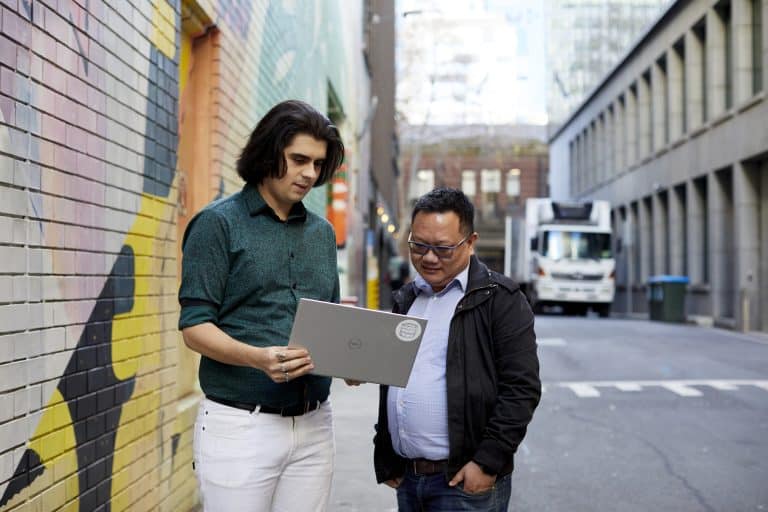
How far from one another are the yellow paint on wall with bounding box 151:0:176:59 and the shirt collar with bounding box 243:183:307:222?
2.20 meters

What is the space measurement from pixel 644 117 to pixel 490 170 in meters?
35.7

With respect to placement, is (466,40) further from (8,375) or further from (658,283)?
(8,375)

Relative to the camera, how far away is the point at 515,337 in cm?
300

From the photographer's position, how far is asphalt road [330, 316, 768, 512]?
6352mm

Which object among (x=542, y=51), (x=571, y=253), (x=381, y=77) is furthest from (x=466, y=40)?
(x=571, y=253)

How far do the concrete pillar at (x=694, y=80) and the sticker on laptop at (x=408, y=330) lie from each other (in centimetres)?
2819

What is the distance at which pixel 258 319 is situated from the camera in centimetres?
291

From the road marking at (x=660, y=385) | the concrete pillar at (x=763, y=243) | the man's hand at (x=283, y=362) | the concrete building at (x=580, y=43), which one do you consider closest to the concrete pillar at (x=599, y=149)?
the concrete building at (x=580, y=43)

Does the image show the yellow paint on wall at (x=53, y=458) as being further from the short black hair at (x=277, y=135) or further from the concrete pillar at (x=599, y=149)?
the concrete pillar at (x=599, y=149)

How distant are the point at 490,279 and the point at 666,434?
5902mm

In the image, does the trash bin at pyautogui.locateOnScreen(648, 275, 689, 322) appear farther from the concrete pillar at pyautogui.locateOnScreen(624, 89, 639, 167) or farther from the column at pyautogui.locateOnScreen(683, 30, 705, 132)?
the concrete pillar at pyautogui.locateOnScreen(624, 89, 639, 167)

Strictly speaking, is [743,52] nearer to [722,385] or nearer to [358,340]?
[722,385]

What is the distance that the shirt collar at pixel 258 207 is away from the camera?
9.81 ft

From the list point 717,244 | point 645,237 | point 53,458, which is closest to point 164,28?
point 53,458
